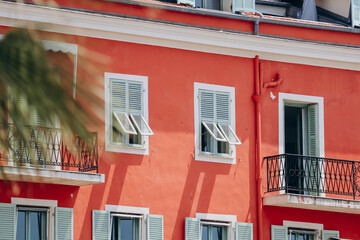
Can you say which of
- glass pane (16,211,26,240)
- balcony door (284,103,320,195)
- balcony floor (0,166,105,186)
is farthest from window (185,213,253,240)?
glass pane (16,211,26,240)

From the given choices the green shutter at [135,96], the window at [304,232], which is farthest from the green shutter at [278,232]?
the green shutter at [135,96]

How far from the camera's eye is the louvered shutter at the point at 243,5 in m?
20.0

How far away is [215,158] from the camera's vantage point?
19.0m

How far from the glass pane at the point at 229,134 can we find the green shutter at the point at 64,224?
13.6ft

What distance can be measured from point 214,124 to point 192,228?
2455 millimetres

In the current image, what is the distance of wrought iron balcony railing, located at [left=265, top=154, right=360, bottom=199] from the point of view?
63.4 feet

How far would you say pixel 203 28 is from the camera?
753 inches

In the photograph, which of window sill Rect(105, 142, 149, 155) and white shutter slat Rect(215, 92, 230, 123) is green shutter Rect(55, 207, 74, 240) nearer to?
window sill Rect(105, 142, 149, 155)

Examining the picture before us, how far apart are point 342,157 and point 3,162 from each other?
8597 millimetres

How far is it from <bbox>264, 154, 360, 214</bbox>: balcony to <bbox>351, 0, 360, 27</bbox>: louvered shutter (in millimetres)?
3794

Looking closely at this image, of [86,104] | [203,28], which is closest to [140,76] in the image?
[203,28]

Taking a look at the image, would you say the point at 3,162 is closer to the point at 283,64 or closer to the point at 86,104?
the point at 283,64

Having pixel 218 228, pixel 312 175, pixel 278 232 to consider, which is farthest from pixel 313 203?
pixel 218 228

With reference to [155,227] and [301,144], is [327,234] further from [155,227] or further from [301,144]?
[155,227]
